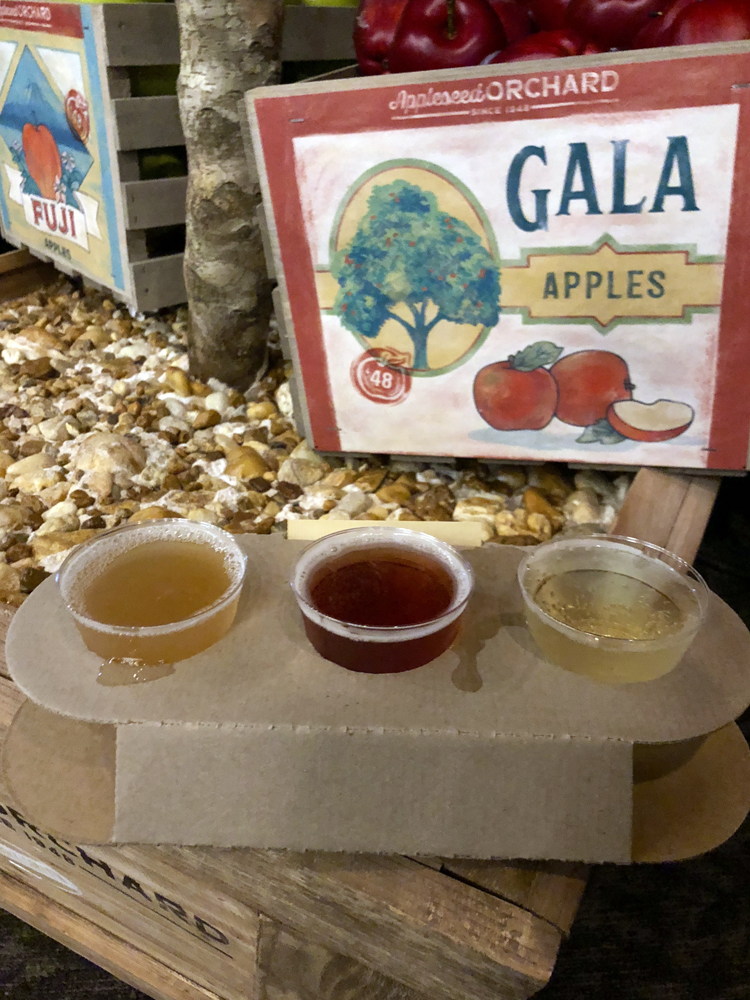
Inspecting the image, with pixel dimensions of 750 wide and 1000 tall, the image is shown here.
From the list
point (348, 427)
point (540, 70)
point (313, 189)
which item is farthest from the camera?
point (348, 427)

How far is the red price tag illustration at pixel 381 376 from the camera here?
1255mm

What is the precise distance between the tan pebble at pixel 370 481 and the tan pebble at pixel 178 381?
0.49 m

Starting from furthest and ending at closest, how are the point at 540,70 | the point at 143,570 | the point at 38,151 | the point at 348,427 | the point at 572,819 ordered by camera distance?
the point at 38,151, the point at 348,427, the point at 540,70, the point at 143,570, the point at 572,819

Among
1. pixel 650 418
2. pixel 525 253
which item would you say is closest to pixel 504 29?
pixel 525 253

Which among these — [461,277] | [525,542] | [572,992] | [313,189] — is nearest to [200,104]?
[313,189]

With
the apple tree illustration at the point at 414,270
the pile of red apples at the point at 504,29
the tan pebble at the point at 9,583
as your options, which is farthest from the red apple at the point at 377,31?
the tan pebble at the point at 9,583

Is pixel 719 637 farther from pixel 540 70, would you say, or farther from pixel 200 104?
pixel 200 104

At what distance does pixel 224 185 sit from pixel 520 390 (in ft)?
2.33

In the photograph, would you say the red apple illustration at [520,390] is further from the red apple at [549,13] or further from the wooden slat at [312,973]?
the wooden slat at [312,973]

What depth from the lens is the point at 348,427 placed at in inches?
52.9

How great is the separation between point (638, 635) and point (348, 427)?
732mm

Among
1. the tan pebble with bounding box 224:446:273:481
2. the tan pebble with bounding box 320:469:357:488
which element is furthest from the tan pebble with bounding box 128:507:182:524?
the tan pebble with bounding box 320:469:357:488

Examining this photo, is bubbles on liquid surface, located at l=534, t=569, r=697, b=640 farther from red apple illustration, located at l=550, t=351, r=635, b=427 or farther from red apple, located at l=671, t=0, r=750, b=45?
red apple, located at l=671, t=0, r=750, b=45

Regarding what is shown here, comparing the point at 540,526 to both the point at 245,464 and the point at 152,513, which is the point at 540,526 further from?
the point at 152,513
